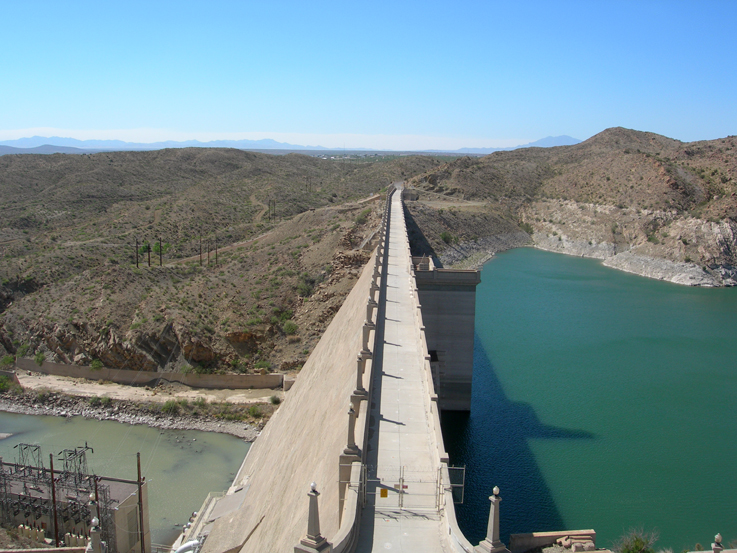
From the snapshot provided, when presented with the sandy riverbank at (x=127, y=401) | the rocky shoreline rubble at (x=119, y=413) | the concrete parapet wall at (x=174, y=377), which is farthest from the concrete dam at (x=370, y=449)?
the concrete parapet wall at (x=174, y=377)

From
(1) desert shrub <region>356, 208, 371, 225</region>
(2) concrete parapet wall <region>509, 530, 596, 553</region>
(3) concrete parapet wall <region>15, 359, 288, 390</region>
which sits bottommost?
(3) concrete parapet wall <region>15, 359, 288, 390</region>

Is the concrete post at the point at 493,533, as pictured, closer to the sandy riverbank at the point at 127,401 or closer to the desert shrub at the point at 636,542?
the desert shrub at the point at 636,542

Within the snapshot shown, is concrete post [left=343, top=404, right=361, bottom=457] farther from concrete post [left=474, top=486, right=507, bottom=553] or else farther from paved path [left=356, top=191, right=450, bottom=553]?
concrete post [left=474, top=486, right=507, bottom=553]

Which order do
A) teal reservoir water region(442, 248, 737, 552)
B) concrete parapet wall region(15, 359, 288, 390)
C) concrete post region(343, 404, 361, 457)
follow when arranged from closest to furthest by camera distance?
concrete post region(343, 404, 361, 457)
teal reservoir water region(442, 248, 737, 552)
concrete parapet wall region(15, 359, 288, 390)

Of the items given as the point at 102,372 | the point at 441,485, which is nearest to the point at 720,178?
the point at 102,372

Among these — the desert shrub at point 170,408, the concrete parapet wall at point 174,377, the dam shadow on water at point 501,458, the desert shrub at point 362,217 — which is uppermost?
the desert shrub at point 362,217

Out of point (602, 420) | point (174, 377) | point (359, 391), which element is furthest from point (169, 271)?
point (359, 391)

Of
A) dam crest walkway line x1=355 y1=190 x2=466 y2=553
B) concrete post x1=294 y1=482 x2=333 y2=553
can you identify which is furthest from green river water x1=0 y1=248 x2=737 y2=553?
concrete post x1=294 y1=482 x2=333 y2=553
